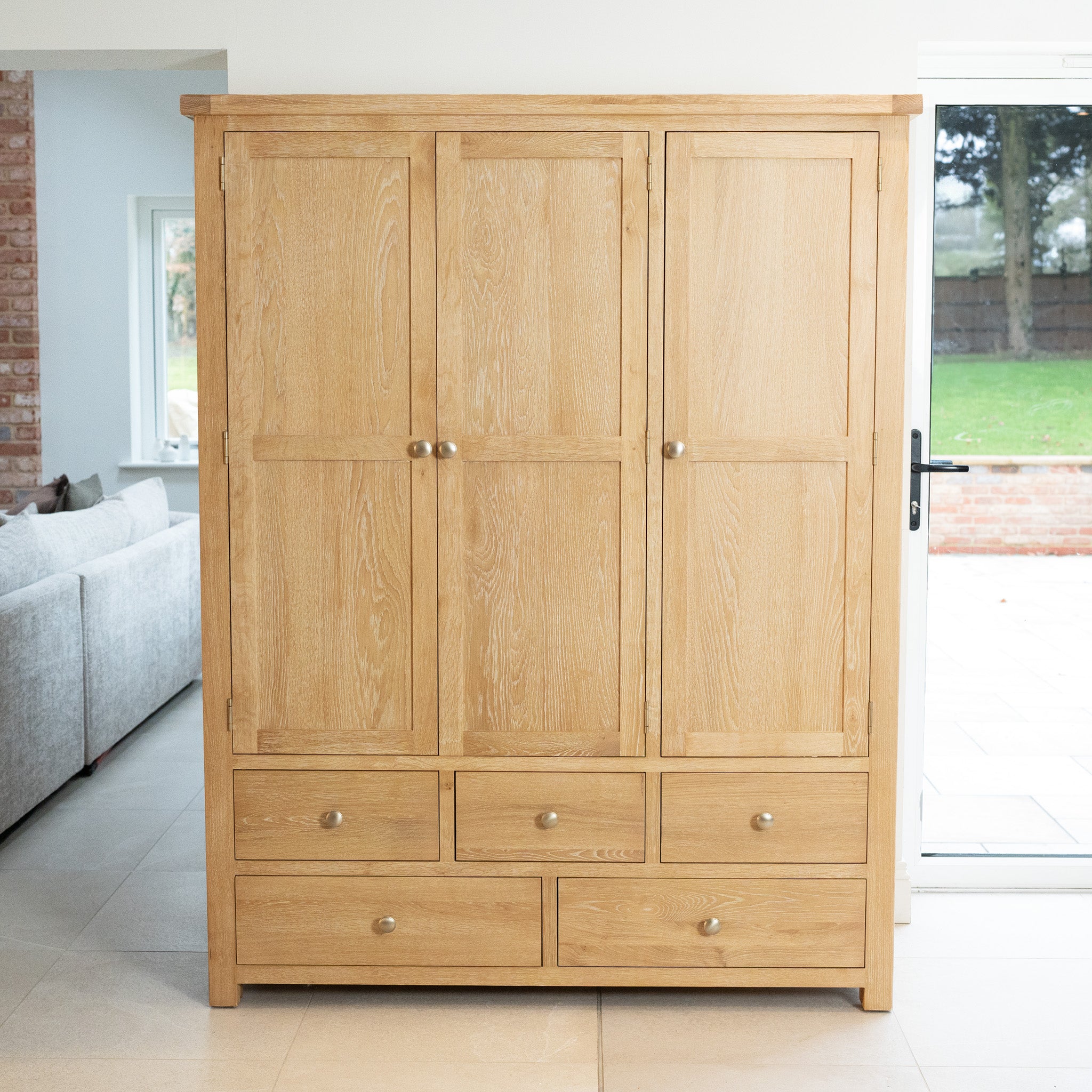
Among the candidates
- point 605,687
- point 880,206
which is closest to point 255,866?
point 605,687

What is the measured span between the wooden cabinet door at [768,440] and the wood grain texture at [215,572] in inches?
34.8

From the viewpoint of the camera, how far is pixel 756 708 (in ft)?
7.55

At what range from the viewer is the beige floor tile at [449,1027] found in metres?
2.19

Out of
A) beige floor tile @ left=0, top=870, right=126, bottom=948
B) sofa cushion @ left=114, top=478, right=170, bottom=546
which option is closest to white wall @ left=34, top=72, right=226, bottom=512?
sofa cushion @ left=114, top=478, right=170, bottom=546

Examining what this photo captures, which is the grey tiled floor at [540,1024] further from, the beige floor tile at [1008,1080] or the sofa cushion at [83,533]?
the sofa cushion at [83,533]

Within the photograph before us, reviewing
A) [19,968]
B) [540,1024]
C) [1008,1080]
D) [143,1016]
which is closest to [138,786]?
[19,968]

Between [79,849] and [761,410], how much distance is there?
232 cm

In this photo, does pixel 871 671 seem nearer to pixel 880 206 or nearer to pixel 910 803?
pixel 910 803

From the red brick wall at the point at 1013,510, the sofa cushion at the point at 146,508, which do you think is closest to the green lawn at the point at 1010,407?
the red brick wall at the point at 1013,510

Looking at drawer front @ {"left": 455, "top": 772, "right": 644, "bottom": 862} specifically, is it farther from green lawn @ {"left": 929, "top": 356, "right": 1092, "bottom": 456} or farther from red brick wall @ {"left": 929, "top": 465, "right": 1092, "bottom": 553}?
green lawn @ {"left": 929, "top": 356, "right": 1092, "bottom": 456}

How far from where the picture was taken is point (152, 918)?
9.18ft

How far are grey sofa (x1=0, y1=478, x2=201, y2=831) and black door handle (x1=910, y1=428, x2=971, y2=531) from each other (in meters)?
2.45

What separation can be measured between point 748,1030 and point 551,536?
42.0 inches

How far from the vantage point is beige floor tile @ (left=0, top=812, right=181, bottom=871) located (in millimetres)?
3148
